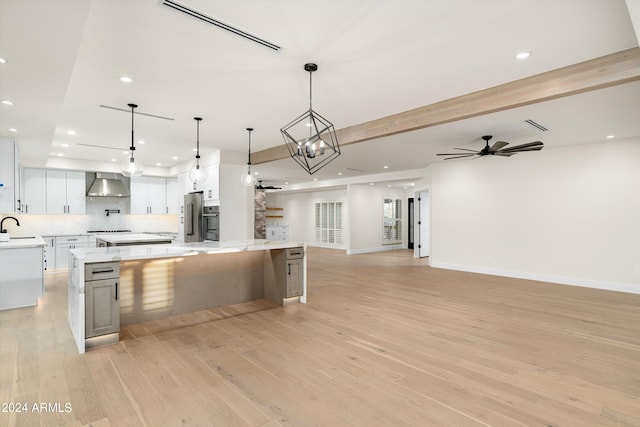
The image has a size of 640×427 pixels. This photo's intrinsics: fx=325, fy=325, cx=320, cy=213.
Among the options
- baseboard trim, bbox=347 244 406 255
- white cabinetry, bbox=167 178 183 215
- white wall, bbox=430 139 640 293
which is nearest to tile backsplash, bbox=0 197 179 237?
white cabinetry, bbox=167 178 183 215

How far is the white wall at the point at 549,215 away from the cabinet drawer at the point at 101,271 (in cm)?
712

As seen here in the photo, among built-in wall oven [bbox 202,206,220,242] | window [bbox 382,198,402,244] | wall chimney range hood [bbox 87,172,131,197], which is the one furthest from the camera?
window [bbox 382,198,402,244]

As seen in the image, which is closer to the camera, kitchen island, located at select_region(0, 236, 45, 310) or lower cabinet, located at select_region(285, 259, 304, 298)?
kitchen island, located at select_region(0, 236, 45, 310)

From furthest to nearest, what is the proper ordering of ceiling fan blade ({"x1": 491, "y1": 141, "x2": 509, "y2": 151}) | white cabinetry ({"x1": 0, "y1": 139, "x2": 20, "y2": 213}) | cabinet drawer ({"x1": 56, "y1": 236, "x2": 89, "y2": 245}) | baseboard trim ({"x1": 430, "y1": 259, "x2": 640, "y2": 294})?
cabinet drawer ({"x1": 56, "y1": 236, "x2": 89, "y2": 245}), baseboard trim ({"x1": 430, "y1": 259, "x2": 640, "y2": 294}), ceiling fan blade ({"x1": 491, "y1": 141, "x2": 509, "y2": 151}), white cabinetry ({"x1": 0, "y1": 139, "x2": 20, "y2": 213})

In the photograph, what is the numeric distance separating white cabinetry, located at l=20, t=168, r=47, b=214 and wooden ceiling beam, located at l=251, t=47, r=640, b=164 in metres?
7.52

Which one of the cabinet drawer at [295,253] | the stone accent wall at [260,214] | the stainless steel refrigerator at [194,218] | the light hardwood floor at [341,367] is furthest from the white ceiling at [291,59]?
the stone accent wall at [260,214]

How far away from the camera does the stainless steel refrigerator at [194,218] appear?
717 centimetres

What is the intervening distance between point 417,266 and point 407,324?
4.78m

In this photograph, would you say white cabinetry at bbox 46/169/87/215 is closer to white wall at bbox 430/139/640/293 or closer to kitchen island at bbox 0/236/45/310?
kitchen island at bbox 0/236/45/310

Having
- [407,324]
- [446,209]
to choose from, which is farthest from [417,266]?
[407,324]

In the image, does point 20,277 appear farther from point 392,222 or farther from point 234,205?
point 392,222

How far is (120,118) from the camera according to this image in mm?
4641

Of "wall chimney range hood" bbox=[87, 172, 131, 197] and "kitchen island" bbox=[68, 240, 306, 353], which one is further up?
"wall chimney range hood" bbox=[87, 172, 131, 197]

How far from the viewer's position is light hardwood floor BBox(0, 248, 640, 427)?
6.93ft
